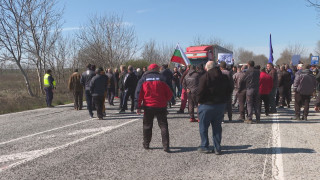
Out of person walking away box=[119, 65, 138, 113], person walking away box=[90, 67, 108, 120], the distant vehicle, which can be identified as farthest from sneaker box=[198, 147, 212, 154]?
the distant vehicle

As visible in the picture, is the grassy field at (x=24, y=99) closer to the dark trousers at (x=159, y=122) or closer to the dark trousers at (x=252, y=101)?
the dark trousers at (x=159, y=122)

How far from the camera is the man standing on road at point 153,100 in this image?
228 inches

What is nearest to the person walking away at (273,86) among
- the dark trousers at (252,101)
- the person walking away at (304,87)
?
the person walking away at (304,87)

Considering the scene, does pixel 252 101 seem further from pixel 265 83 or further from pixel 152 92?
pixel 152 92

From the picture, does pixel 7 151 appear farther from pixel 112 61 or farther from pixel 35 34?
pixel 112 61

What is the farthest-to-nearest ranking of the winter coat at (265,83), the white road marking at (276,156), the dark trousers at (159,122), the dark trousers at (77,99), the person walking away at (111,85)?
the person walking away at (111,85)
the dark trousers at (77,99)
the winter coat at (265,83)
the dark trousers at (159,122)
the white road marking at (276,156)

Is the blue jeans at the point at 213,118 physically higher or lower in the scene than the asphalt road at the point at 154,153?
higher

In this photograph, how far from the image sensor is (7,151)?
606cm

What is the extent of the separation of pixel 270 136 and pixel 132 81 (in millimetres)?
5938

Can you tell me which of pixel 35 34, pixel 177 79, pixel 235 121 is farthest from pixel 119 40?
pixel 235 121

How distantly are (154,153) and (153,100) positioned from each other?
1083mm

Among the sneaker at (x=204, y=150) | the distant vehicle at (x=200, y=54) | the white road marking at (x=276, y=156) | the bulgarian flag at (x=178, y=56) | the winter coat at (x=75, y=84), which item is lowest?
the white road marking at (x=276, y=156)

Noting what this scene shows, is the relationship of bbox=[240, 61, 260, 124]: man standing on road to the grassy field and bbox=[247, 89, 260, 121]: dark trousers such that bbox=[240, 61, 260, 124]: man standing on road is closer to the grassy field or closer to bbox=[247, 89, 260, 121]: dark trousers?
bbox=[247, 89, 260, 121]: dark trousers

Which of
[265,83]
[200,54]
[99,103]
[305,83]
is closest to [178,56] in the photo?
[265,83]
